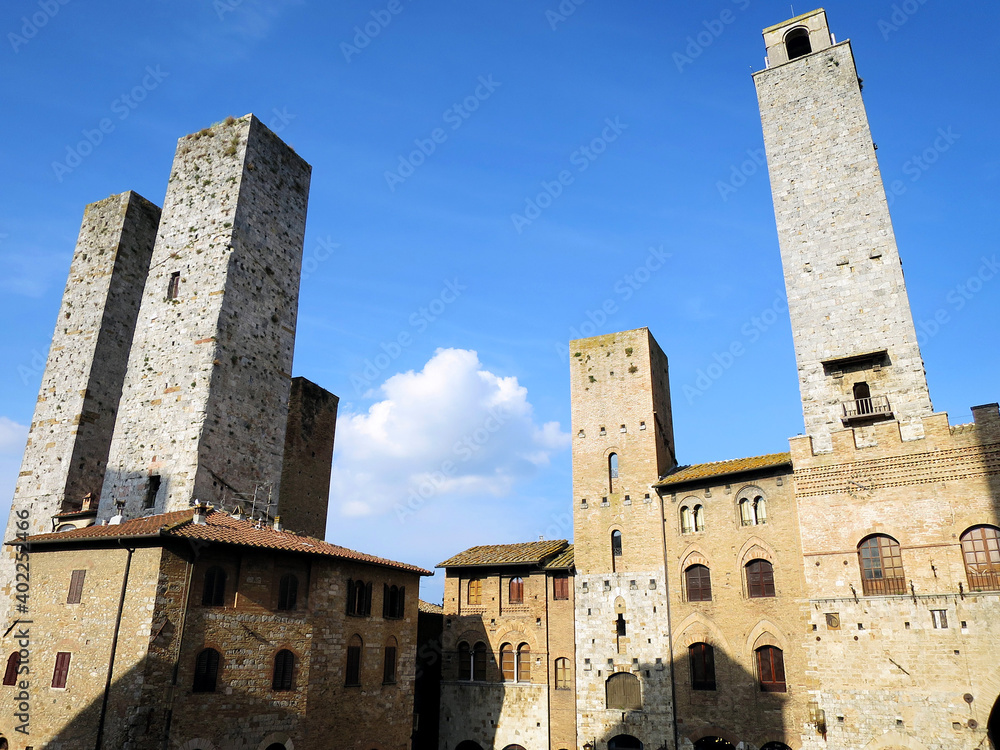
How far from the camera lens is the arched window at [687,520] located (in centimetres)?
2665

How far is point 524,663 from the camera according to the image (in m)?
29.4

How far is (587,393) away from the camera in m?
31.1

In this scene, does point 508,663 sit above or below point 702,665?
below

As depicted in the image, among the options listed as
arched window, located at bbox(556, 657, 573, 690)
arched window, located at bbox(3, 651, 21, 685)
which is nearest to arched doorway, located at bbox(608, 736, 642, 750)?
arched window, located at bbox(556, 657, 573, 690)

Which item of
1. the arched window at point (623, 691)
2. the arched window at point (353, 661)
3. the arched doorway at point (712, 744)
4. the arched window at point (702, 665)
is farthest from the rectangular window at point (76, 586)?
the arched doorway at point (712, 744)

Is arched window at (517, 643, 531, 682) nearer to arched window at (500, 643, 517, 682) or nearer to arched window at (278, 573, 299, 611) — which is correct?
arched window at (500, 643, 517, 682)

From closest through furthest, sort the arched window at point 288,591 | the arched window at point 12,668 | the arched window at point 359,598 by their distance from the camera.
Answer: the arched window at point 12,668 → the arched window at point 288,591 → the arched window at point 359,598

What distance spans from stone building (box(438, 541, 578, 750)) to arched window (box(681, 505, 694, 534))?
516 centimetres

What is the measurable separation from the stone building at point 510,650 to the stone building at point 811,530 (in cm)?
60

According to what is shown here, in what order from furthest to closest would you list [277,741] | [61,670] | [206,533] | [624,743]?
[624,743], [277,741], [206,533], [61,670]

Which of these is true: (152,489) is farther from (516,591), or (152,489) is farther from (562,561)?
(562,561)

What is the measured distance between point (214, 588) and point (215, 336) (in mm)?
9051

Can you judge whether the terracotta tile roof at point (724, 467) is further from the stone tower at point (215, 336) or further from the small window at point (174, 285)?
the small window at point (174, 285)

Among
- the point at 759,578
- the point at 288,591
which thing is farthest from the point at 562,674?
the point at 288,591
